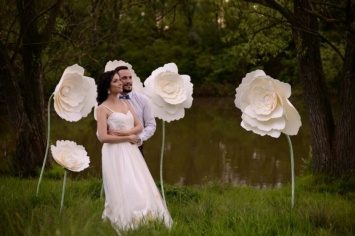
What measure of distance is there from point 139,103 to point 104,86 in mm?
645

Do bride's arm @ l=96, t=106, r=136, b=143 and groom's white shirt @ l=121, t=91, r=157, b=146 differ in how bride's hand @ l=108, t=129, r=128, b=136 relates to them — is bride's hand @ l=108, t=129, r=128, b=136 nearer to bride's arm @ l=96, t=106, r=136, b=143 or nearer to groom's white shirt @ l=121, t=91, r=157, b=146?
bride's arm @ l=96, t=106, r=136, b=143

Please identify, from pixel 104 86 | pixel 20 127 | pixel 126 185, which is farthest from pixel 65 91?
pixel 20 127

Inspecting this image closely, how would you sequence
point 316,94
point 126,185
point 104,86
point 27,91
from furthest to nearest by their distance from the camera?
point 27,91 → point 316,94 → point 104,86 → point 126,185

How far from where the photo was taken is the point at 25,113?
323 inches

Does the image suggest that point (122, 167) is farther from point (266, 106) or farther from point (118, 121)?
point (266, 106)

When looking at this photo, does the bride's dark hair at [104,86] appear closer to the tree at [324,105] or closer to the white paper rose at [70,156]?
the white paper rose at [70,156]

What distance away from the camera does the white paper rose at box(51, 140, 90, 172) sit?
493 cm

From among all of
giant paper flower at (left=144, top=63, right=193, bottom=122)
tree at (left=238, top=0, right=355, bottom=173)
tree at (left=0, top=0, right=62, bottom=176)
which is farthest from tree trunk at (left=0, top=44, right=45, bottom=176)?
tree at (left=238, top=0, right=355, bottom=173)

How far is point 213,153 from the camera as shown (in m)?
12.8

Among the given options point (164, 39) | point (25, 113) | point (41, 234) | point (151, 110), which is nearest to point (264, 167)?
point (25, 113)

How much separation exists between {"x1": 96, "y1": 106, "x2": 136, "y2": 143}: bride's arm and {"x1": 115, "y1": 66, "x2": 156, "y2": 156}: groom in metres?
0.34

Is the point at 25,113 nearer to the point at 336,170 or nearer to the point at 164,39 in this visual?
the point at 336,170

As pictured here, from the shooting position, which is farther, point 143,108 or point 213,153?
point 213,153

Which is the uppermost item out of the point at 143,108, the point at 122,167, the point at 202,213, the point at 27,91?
the point at 27,91
